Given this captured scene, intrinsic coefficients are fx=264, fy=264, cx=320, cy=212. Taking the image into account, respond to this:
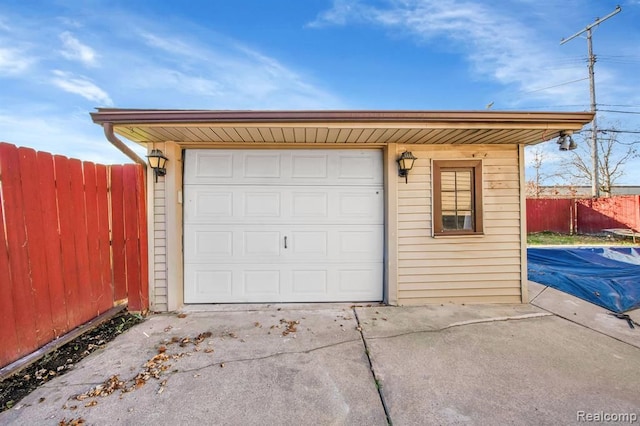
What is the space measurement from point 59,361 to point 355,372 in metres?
2.69

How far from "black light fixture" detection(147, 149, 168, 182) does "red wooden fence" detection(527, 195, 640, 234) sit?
53.0ft

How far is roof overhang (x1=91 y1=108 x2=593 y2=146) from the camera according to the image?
2891 mm

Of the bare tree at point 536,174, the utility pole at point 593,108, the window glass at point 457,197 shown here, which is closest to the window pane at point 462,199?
the window glass at point 457,197

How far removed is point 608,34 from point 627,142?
25.0 ft

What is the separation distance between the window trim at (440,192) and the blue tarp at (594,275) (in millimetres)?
1918

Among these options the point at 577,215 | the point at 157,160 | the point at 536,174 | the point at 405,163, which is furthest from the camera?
the point at 536,174

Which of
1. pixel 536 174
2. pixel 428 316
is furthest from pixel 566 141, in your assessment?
pixel 536 174

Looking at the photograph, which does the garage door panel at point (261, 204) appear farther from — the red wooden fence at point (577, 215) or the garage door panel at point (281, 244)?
the red wooden fence at point (577, 215)

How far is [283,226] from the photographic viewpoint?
3.88 meters

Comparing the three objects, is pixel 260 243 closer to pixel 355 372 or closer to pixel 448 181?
pixel 355 372

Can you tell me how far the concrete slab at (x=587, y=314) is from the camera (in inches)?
116

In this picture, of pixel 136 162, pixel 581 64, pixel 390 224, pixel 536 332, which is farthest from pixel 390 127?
pixel 581 64

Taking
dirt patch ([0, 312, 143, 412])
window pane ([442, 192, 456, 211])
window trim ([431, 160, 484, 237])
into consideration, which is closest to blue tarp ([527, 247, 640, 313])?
window trim ([431, 160, 484, 237])

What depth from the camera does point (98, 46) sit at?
5438mm
